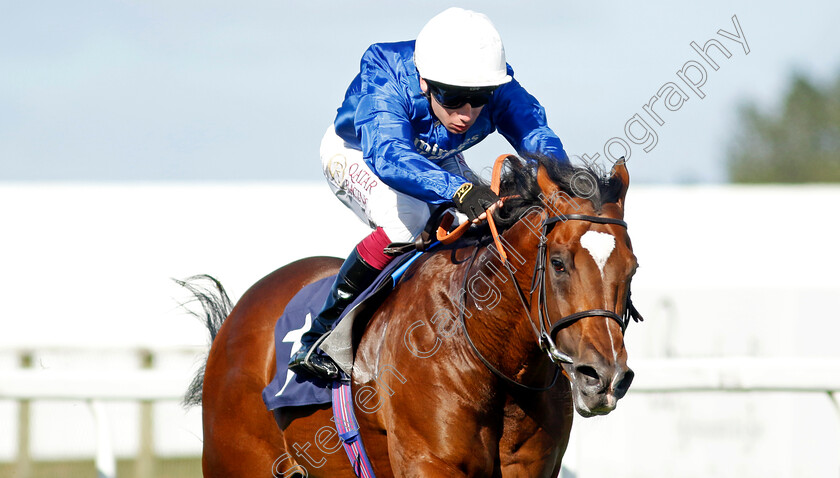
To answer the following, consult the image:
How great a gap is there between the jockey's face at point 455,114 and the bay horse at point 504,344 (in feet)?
1.16

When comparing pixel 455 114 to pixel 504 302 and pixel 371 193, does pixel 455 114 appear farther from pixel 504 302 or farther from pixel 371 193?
pixel 504 302

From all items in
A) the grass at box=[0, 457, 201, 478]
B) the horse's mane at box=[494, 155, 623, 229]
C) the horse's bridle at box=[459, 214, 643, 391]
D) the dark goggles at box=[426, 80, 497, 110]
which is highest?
the dark goggles at box=[426, 80, 497, 110]

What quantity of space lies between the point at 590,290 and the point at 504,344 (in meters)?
0.45

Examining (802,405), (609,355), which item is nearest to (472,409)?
(609,355)

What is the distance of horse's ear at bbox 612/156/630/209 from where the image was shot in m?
2.75

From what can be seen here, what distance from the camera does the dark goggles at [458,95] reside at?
3.16 meters

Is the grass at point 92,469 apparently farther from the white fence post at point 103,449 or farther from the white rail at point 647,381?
the white fence post at point 103,449

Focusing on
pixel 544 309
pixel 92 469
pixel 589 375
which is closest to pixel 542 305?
pixel 544 309

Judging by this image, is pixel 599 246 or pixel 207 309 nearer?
pixel 599 246

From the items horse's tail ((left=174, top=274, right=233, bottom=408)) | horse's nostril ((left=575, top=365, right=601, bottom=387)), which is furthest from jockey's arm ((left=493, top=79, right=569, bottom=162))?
horse's tail ((left=174, top=274, right=233, bottom=408))

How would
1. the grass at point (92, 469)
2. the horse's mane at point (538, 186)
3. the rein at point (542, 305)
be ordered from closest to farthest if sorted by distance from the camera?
1. the rein at point (542, 305)
2. the horse's mane at point (538, 186)
3. the grass at point (92, 469)

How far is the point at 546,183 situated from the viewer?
2.79 m

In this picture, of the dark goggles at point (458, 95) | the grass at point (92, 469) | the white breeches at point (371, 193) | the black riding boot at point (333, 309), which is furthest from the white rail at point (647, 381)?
the dark goggles at point (458, 95)

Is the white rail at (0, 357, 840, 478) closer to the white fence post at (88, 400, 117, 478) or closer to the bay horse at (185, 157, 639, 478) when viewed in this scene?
the white fence post at (88, 400, 117, 478)
